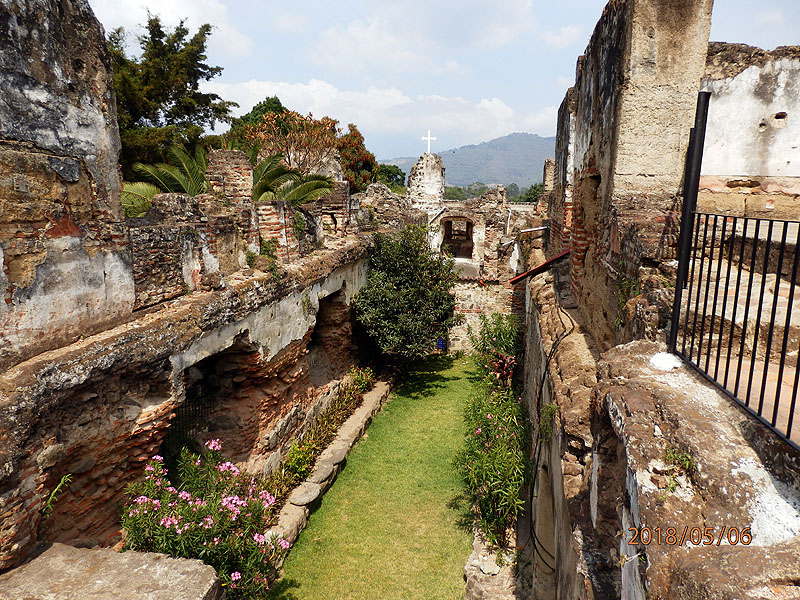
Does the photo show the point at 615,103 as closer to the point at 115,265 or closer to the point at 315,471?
the point at 115,265

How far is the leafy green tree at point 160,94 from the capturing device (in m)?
18.3

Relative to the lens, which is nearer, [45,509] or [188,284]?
[45,509]

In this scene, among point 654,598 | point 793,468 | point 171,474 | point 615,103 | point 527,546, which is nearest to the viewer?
point 654,598

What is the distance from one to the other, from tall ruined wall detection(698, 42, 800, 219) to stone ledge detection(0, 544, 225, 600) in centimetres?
535

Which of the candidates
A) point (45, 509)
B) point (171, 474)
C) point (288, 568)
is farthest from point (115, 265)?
point (288, 568)

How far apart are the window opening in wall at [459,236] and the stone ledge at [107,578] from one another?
2382 centimetres

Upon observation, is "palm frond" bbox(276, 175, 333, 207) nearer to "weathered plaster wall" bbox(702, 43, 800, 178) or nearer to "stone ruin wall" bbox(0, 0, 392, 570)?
"stone ruin wall" bbox(0, 0, 392, 570)

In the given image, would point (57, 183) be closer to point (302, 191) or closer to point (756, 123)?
point (756, 123)

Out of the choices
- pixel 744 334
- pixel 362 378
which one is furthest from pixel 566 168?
pixel 744 334

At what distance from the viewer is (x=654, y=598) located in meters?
1.62

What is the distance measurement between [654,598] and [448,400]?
941cm

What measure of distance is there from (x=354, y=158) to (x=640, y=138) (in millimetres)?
25788

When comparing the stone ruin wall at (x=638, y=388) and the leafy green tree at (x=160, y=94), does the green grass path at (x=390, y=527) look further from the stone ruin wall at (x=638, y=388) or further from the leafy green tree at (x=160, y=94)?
the leafy green tree at (x=160, y=94)

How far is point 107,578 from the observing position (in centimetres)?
371
